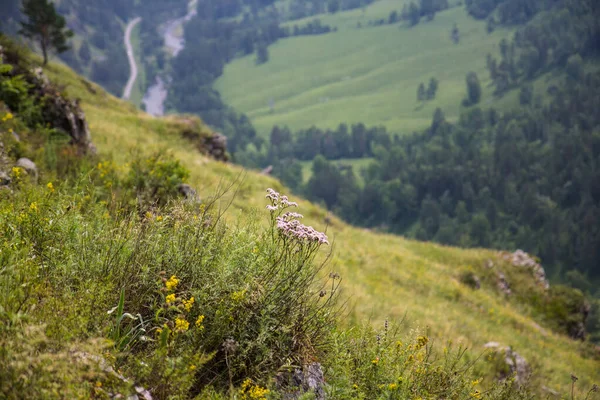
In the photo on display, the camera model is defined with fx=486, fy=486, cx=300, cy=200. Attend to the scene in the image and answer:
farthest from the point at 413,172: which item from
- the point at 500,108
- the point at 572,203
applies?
the point at 500,108

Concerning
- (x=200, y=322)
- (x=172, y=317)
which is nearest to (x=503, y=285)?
(x=200, y=322)

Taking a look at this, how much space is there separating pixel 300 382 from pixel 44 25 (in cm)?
4375

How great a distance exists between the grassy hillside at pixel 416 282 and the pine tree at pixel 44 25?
19.0 meters

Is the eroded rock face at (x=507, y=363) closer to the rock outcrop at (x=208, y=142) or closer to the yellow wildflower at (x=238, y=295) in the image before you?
the yellow wildflower at (x=238, y=295)

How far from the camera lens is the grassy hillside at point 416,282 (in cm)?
1284

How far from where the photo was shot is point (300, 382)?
13.6ft

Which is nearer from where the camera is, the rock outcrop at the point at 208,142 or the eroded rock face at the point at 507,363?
the eroded rock face at the point at 507,363

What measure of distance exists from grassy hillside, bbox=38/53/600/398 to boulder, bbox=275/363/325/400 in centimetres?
511

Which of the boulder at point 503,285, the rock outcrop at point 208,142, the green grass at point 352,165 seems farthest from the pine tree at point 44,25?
the green grass at point 352,165

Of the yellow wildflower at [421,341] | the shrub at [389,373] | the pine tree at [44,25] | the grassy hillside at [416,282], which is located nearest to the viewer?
the shrub at [389,373]

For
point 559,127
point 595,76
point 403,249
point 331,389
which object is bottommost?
point 559,127

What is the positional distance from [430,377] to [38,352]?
3.41m

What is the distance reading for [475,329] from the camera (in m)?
14.4

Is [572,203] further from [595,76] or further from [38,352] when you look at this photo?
[38,352]
